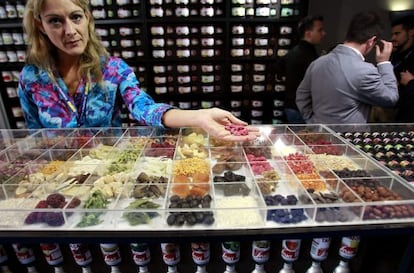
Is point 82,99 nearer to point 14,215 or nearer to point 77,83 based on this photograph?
point 77,83

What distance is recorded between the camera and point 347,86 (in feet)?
5.97

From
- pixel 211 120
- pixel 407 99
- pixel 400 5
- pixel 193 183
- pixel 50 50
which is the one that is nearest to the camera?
pixel 193 183

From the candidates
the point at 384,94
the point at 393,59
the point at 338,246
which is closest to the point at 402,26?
the point at 393,59

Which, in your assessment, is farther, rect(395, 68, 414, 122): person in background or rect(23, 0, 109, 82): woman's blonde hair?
rect(395, 68, 414, 122): person in background

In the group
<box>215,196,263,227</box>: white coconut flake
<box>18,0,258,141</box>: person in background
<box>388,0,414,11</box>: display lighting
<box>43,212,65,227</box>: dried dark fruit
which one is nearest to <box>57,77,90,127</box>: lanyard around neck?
<box>18,0,258,141</box>: person in background

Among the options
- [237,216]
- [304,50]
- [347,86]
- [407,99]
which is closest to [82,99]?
[237,216]

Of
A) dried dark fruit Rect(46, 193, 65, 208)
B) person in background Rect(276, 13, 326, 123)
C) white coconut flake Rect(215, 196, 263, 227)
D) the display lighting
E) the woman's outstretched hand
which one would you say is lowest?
white coconut flake Rect(215, 196, 263, 227)

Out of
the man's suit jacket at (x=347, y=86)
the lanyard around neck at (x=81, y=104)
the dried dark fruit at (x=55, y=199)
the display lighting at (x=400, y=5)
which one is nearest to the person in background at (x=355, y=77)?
the man's suit jacket at (x=347, y=86)

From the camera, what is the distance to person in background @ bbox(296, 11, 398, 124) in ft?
5.74

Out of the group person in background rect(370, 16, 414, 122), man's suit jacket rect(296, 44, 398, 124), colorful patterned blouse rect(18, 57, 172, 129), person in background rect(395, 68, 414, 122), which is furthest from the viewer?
person in background rect(370, 16, 414, 122)

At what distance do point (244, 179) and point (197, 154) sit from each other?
235 millimetres

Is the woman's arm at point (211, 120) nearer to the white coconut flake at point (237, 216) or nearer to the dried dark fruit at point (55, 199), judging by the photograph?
the white coconut flake at point (237, 216)

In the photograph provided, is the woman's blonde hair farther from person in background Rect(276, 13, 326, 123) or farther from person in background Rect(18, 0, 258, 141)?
person in background Rect(276, 13, 326, 123)

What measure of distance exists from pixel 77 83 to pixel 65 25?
273 millimetres
